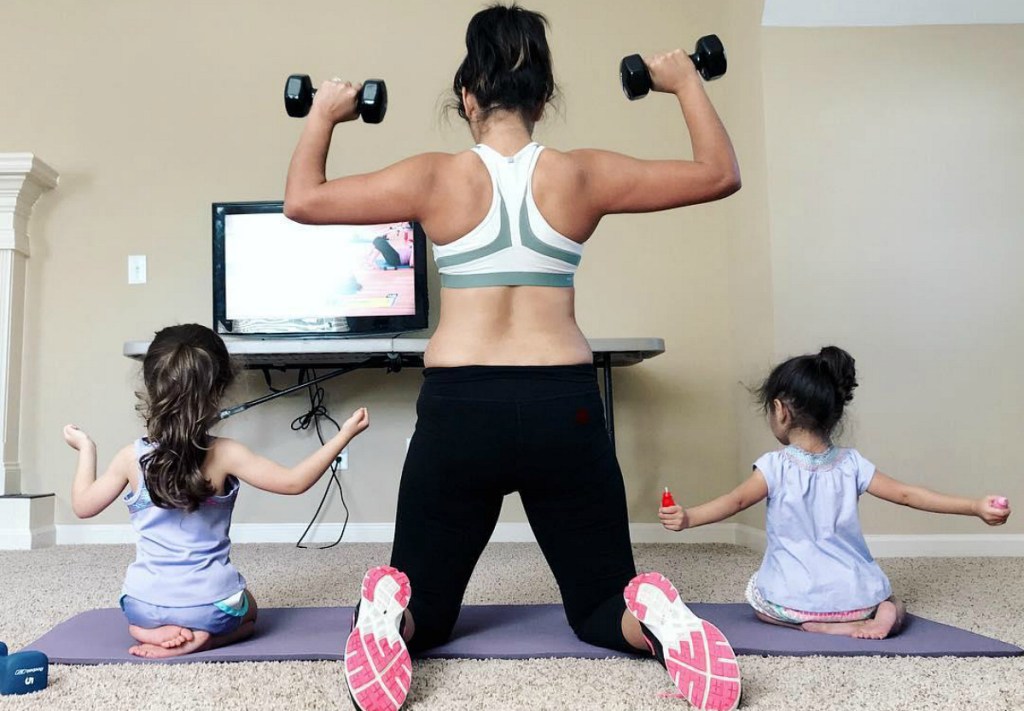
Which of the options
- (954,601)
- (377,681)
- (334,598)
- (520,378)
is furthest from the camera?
(334,598)

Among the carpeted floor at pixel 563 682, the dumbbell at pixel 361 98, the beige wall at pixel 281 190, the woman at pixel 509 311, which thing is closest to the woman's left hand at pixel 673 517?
the woman at pixel 509 311

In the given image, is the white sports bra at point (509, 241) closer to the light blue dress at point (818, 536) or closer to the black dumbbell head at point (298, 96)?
the black dumbbell head at point (298, 96)

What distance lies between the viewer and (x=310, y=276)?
3207 millimetres

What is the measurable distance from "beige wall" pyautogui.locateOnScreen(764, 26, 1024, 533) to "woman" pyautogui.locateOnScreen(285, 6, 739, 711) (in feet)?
4.93

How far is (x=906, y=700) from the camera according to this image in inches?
46.5

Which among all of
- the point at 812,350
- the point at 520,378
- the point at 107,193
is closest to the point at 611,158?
the point at 520,378

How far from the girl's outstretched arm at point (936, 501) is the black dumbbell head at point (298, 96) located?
126cm

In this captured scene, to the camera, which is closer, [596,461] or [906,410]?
[596,461]

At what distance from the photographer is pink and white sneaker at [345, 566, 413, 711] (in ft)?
3.70

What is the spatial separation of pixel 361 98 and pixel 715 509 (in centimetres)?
97

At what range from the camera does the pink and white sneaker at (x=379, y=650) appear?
1128 mm

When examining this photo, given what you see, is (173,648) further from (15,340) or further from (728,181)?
(15,340)

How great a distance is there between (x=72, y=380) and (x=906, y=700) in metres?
3.25

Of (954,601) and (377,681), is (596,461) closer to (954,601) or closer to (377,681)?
(377,681)
